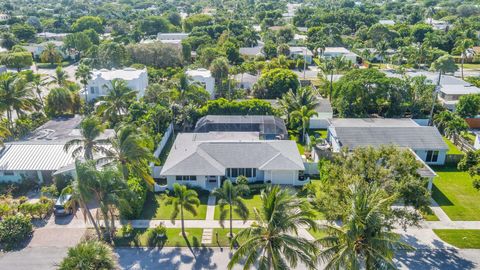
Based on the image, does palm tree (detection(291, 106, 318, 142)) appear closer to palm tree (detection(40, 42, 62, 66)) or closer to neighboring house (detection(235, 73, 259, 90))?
neighboring house (detection(235, 73, 259, 90))

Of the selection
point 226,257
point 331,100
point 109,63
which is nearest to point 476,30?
point 331,100

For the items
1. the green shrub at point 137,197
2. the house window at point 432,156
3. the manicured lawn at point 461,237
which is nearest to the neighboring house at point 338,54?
the house window at point 432,156

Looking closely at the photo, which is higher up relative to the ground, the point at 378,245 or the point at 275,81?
the point at 378,245

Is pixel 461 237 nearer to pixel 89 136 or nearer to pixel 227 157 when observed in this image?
pixel 227 157

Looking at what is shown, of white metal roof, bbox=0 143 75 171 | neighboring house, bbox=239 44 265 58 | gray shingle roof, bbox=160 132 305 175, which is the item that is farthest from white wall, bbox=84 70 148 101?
neighboring house, bbox=239 44 265 58

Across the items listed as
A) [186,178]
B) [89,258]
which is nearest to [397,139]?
[186,178]

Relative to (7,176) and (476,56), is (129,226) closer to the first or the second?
(7,176)
